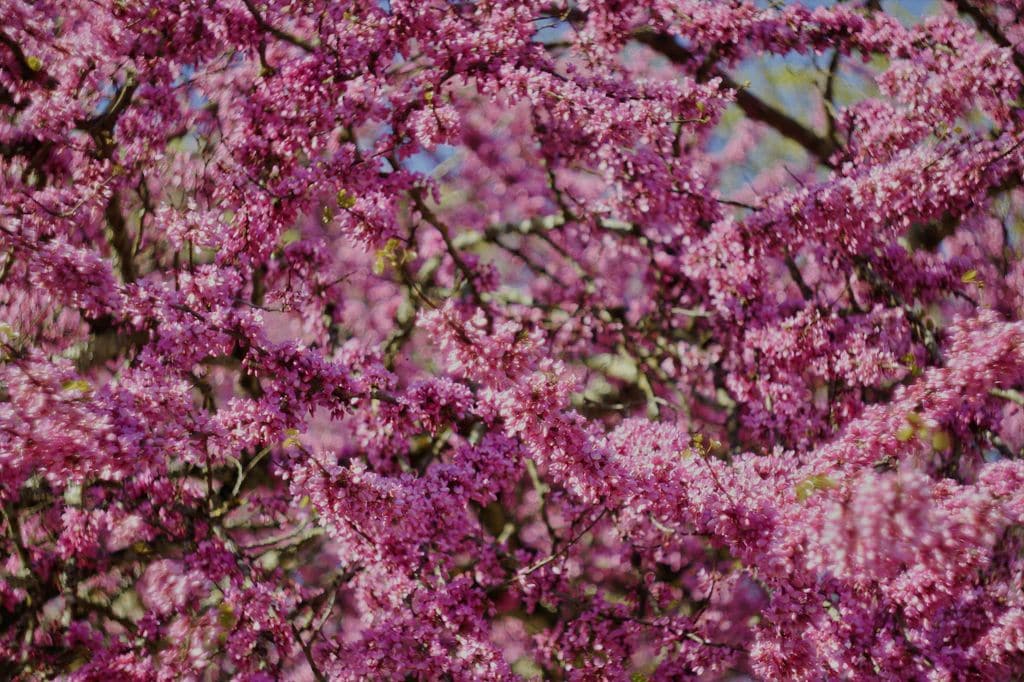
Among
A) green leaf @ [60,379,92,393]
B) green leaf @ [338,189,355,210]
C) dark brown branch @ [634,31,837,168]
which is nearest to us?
green leaf @ [60,379,92,393]

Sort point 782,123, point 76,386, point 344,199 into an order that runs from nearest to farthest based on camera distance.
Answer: point 76,386 → point 344,199 → point 782,123

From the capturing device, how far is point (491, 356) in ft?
12.0

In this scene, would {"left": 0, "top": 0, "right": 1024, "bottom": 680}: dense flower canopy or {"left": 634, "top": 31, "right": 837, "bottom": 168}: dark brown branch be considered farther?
{"left": 634, "top": 31, "right": 837, "bottom": 168}: dark brown branch

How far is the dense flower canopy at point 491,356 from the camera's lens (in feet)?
11.6

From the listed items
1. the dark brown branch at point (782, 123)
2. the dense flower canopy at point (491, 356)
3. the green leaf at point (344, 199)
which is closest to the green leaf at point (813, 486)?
the dense flower canopy at point (491, 356)

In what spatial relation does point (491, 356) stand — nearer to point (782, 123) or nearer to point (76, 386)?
point (76, 386)

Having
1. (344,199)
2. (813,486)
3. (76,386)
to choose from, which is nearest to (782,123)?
(344,199)

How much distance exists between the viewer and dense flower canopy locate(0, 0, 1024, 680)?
3521 millimetres

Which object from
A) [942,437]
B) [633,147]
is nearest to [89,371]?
[633,147]

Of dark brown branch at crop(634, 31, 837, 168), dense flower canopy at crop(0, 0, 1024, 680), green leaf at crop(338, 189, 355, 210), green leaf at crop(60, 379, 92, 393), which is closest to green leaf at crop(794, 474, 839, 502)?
dense flower canopy at crop(0, 0, 1024, 680)

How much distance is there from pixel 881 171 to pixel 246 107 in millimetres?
4571

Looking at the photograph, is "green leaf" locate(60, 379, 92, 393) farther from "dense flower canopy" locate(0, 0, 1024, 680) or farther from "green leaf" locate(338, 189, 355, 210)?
"green leaf" locate(338, 189, 355, 210)

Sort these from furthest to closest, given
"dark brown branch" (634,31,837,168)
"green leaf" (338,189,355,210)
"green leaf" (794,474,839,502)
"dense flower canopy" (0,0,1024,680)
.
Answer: "dark brown branch" (634,31,837,168) < "green leaf" (338,189,355,210) < "dense flower canopy" (0,0,1024,680) < "green leaf" (794,474,839,502)

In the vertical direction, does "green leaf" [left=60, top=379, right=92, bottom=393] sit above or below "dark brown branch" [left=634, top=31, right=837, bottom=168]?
below
